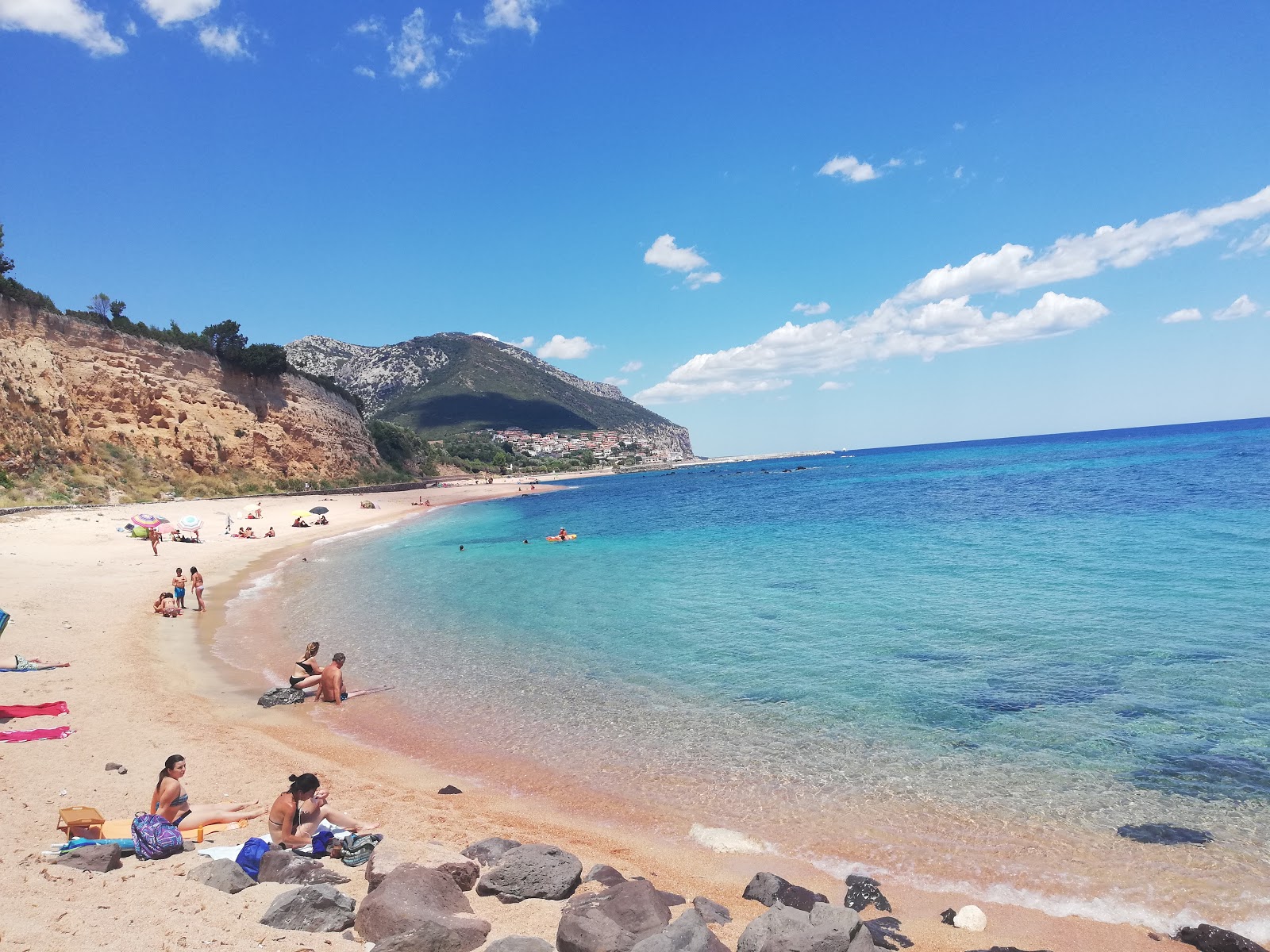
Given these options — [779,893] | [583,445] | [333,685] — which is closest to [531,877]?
[779,893]

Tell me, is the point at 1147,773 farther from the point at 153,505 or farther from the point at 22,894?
the point at 153,505

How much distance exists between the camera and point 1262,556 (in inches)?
752

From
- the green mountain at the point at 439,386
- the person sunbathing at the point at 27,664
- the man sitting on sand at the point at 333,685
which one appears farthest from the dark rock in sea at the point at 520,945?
the green mountain at the point at 439,386

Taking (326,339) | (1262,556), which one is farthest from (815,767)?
(326,339)

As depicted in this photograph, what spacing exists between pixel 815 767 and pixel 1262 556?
62.1 feet

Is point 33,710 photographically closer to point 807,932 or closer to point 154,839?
point 154,839

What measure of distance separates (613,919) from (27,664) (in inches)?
467

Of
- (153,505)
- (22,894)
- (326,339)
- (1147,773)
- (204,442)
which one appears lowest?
(1147,773)

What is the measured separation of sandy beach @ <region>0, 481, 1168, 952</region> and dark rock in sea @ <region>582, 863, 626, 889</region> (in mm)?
372

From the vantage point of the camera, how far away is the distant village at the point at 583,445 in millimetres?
148375

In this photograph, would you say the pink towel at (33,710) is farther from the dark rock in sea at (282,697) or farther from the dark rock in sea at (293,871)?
the dark rock in sea at (293,871)

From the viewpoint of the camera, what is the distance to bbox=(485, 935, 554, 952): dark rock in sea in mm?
4355

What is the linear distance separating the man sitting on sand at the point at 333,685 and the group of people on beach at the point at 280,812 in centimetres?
449

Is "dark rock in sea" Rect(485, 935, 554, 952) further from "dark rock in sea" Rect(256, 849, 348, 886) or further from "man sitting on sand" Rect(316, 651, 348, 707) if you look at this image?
"man sitting on sand" Rect(316, 651, 348, 707)
